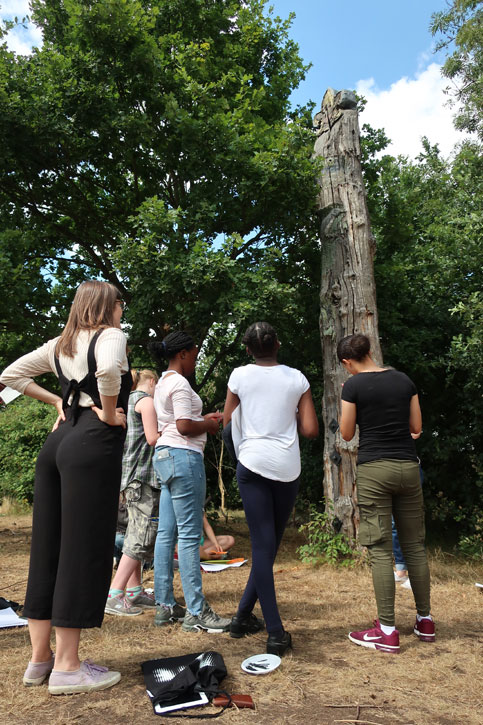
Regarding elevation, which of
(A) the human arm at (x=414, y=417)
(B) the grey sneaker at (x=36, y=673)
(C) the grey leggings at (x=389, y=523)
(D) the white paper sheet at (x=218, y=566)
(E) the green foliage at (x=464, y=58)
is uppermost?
(E) the green foliage at (x=464, y=58)

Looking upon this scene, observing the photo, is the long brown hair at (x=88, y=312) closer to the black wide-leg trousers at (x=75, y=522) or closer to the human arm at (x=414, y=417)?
the black wide-leg trousers at (x=75, y=522)

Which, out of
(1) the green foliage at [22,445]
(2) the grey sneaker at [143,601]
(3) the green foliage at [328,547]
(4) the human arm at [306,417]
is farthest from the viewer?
(1) the green foliage at [22,445]

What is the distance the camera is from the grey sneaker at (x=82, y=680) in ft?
8.50

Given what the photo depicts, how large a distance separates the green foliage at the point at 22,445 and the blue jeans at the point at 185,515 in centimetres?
1007

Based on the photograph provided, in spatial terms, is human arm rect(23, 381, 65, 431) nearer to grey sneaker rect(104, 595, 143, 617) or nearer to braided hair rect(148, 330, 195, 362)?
braided hair rect(148, 330, 195, 362)

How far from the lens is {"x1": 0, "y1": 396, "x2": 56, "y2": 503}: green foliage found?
515 inches

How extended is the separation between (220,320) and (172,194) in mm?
2988

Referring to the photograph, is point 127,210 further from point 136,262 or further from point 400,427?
point 400,427

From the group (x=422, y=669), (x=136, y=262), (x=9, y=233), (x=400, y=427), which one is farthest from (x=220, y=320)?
(x=422, y=669)

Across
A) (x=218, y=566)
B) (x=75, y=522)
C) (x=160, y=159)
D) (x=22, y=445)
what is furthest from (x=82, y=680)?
(x=22, y=445)

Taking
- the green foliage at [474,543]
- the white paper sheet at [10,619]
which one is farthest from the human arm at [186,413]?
the green foliage at [474,543]

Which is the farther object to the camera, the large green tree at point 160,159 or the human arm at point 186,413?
the large green tree at point 160,159

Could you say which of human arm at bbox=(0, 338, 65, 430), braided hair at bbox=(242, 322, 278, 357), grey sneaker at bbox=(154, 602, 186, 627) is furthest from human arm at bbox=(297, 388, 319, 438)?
grey sneaker at bbox=(154, 602, 186, 627)

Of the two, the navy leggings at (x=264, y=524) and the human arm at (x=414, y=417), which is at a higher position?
the human arm at (x=414, y=417)
